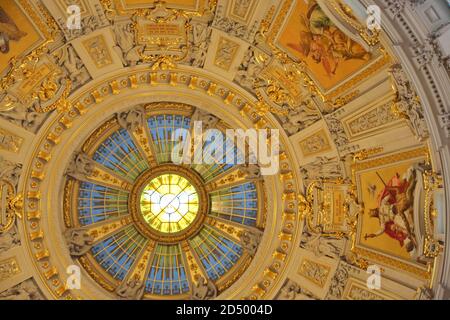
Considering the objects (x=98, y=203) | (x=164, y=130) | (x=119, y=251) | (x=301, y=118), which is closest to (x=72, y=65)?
(x=164, y=130)

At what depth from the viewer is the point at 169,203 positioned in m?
16.7

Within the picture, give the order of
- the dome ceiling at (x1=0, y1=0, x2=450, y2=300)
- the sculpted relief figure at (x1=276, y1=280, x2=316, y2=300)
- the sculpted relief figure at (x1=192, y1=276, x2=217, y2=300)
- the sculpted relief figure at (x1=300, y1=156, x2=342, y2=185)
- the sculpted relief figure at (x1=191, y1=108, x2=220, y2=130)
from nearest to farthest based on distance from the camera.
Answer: the dome ceiling at (x1=0, y1=0, x2=450, y2=300), the sculpted relief figure at (x1=300, y1=156, x2=342, y2=185), the sculpted relief figure at (x1=276, y1=280, x2=316, y2=300), the sculpted relief figure at (x1=191, y1=108, x2=220, y2=130), the sculpted relief figure at (x1=192, y1=276, x2=217, y2=300)

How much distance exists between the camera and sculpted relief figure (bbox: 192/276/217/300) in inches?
635

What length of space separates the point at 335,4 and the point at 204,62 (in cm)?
454

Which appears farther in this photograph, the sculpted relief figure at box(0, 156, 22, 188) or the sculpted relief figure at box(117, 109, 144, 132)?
the sculpted relief figure at box(117, 109, 144, 132)

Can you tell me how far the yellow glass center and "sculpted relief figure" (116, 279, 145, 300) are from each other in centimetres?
170

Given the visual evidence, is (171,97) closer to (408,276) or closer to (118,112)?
(118,112)

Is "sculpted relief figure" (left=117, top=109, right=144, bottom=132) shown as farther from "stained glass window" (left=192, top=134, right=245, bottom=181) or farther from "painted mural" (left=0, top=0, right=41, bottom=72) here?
"painted mural" (left=0, top=0, right=41, bottom=72)

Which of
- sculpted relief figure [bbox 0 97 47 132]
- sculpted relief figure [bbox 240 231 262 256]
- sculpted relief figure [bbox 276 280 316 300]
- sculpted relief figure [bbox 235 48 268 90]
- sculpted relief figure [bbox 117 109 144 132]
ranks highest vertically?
sculpted relief figure [bbox 235 48 268 90]

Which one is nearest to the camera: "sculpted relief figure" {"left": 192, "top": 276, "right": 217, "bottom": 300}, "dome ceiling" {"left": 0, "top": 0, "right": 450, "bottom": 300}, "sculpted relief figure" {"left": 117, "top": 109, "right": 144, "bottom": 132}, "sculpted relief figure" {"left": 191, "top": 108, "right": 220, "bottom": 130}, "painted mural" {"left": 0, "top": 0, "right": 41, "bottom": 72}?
"painted mural" {"left": 0, "top": 0, "right": 41, "bottom": 72}

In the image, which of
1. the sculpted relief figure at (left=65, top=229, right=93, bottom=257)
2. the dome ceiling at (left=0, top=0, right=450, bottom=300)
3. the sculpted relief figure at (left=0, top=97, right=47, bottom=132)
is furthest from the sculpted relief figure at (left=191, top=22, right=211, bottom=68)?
the sculpted relief figure at (left=65, top=229, right=93, bottom=257)

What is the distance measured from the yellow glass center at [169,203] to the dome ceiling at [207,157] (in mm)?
43

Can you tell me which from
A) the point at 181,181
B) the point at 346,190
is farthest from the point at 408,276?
the point at 181,181

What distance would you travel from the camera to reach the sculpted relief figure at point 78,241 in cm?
1578
